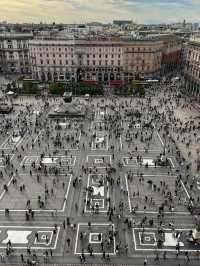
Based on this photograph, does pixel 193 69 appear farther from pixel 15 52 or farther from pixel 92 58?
pixel 15 52

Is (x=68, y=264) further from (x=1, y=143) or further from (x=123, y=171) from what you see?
(x=1, y=143)

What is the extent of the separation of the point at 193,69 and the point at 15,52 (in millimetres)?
70880

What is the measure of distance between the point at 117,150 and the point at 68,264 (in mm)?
30023

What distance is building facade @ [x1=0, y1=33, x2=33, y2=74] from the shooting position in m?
135

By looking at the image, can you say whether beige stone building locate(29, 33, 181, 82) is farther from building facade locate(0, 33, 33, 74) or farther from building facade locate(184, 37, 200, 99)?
building facade locate(184, 37, 200, 99)

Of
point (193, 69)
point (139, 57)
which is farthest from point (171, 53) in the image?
point (193, 69)

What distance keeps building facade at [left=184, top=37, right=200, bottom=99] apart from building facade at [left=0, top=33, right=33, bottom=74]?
62.5 meters

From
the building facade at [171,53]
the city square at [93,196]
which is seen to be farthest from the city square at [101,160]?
the building facade at [171,53]

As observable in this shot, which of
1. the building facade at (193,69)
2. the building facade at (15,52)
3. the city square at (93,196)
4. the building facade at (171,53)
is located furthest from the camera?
the building facade at (15,52)

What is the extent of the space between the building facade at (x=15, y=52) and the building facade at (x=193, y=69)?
6250cm

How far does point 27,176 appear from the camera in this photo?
50438 mm

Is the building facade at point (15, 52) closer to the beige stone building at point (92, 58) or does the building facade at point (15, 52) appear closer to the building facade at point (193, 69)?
the beige stone building at point (92, 58)

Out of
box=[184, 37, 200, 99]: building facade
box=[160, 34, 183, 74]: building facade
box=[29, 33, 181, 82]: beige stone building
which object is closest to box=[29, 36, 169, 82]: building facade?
box=[29, 33, 181, 82]: beige stone building

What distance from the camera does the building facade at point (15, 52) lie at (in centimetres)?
13500
